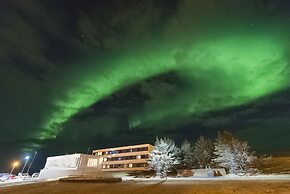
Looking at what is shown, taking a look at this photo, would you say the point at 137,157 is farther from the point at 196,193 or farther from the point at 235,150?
the point at 196,193

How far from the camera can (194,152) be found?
217ft

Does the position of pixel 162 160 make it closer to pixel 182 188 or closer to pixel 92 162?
pixel 182 188

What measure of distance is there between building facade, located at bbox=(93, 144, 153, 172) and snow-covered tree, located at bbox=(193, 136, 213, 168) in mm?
36723

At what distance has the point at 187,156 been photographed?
66688 millimetres

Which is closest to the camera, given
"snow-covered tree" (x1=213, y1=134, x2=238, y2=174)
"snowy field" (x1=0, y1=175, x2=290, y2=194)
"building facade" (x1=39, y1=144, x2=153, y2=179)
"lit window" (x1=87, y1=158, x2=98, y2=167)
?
"snowy field" (x1=0, y1=175, x2=290, y2=194)

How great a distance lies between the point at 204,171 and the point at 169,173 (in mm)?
14866

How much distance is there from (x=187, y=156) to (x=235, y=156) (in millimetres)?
17517

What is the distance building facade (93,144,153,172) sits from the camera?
329 feet

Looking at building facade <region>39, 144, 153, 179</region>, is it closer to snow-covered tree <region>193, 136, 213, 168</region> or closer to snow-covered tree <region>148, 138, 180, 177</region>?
snow-covered tree <region>148, 138, 180, 177</region>

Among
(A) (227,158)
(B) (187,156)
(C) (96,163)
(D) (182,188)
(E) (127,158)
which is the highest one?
(E) (127,158)

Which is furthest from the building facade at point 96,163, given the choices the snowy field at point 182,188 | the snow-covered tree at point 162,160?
the snowy field at point 182,188

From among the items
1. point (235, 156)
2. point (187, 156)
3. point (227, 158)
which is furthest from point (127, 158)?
point (235, 156)

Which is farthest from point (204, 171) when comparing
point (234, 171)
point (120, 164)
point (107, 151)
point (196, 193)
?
point (107, 151)

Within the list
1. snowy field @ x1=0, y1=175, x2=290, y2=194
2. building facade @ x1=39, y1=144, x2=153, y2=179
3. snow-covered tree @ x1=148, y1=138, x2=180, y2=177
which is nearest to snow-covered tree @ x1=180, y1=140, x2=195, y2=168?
snow-covered tree @ x1=148, y1=138, x2=180, y2=177
